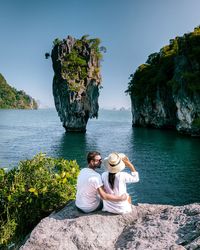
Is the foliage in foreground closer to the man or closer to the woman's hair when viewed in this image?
the man

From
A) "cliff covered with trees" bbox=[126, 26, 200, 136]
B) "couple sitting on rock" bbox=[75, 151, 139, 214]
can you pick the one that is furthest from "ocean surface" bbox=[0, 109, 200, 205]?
"cliff covered with trees" bbox=[126, 26, 200, 136]

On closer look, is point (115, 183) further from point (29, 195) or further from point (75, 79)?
point (75, 79)

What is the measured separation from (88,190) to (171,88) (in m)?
62.0

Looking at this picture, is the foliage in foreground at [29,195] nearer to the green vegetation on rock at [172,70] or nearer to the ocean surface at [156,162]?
the ocean surface at [156,162]

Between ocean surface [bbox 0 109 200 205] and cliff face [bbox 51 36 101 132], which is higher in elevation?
cliff face [bbox 51 36 101 132]

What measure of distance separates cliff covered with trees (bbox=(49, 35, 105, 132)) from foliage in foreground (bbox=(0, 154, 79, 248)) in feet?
189

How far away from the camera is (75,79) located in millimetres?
66562

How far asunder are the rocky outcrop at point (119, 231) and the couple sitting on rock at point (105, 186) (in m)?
0.20

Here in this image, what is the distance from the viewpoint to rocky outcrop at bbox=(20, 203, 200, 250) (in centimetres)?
538

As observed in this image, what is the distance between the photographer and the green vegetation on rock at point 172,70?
53.8 metres

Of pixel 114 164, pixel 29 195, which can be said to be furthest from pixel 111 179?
pixel 29 195

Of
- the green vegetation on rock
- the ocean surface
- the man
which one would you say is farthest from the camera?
the green vegetation on rock

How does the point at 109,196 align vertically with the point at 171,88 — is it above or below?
below

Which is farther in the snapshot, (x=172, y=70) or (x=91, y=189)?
(x=172, y=70)
